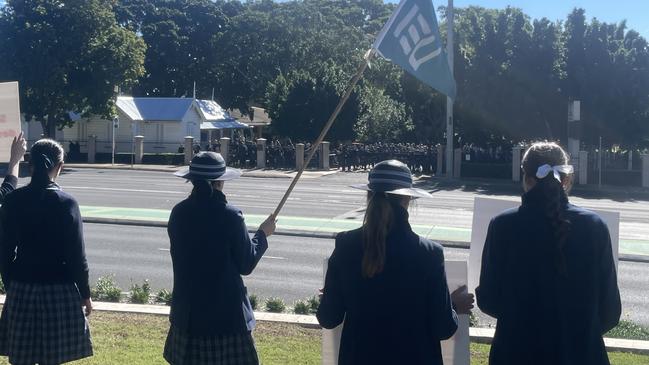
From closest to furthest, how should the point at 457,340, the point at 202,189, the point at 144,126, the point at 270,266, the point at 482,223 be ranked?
the point at 202,189, the point at 457,340, the point at 482,223, the point at 270,266, the point at 144,126

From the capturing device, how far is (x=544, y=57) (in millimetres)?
39656

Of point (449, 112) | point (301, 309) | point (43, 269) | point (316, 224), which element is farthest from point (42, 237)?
point (449, 112)

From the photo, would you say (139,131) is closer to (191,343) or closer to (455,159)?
(455,159)

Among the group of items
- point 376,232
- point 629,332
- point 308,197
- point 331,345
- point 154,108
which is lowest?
point 629,332

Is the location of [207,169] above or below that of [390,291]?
above

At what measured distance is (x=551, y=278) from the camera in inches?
151

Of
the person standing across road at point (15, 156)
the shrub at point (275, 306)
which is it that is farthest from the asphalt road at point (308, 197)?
the person standing across road at point (15, 156)

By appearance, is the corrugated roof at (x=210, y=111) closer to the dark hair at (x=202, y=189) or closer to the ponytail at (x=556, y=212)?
the dark hair at (x=202, y=189)

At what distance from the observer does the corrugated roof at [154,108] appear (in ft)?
170

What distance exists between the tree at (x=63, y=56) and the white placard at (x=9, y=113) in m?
38.4

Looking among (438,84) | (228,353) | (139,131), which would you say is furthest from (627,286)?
(139,131)

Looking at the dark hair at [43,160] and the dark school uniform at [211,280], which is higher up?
the dark hair at [43,160]

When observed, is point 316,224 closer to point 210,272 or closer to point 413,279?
point 210,272

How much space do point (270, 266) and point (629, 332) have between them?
20.9 ft
